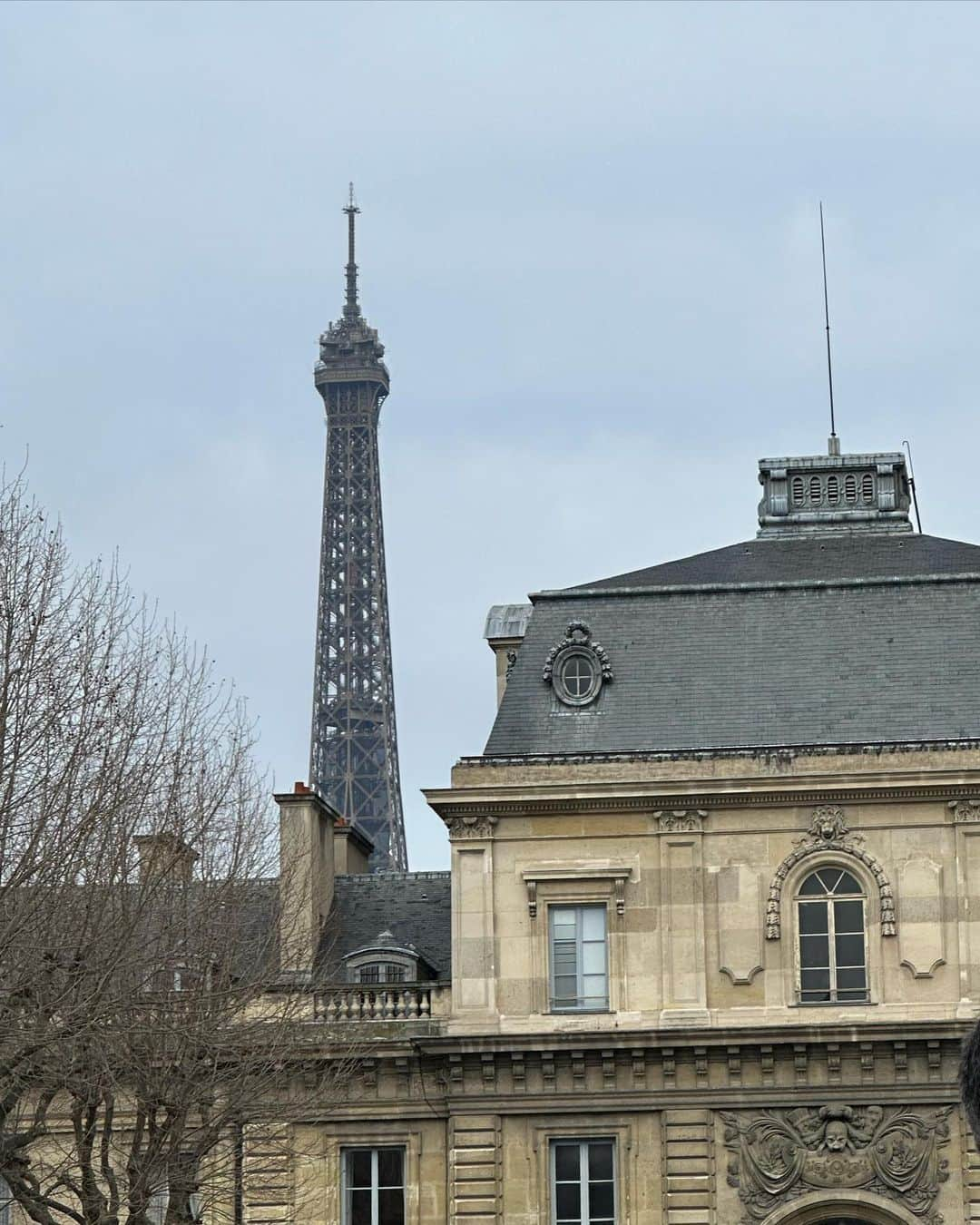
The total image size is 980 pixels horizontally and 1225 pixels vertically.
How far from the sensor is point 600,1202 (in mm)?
45250

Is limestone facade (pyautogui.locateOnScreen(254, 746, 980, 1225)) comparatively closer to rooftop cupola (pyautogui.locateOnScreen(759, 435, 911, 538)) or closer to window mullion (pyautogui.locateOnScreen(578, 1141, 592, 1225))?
window mullion (pyautogui.locateOnScreen(578, 1141, 592, 1225))

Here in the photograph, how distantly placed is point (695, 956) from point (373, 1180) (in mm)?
6201

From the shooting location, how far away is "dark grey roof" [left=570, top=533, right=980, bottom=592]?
49562 mm

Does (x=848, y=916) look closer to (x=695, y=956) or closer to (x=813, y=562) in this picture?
(x=695, y=956)

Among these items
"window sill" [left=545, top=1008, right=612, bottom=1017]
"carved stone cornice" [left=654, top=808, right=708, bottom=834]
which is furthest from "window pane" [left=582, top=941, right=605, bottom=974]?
"carved stone cornice" [left=654, top=808, right=708, bottom=834]

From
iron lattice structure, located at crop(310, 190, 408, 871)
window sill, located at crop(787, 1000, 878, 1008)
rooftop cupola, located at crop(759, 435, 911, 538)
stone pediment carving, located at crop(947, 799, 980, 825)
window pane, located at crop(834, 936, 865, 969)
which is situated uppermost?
iron lattice structure, located at crop(310, 190, 408, 871)

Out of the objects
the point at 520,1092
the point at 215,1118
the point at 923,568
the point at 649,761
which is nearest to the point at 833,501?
the point at 923,568

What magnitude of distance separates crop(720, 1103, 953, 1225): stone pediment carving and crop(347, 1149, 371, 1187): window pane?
5750 millimetres

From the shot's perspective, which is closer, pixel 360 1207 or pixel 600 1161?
pixel 600 1161

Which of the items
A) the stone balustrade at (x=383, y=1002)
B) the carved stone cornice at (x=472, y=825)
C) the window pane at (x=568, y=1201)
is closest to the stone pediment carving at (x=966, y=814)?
the carved stone cornice at (x=472, y=825)

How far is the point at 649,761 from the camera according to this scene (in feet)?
152

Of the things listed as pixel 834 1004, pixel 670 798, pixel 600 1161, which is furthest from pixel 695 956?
pixel 600 1161

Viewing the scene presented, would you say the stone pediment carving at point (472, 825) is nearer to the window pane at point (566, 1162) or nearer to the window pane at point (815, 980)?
the window pane at point (566, 1162)

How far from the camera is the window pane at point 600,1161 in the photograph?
4544 centimetres
